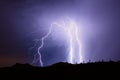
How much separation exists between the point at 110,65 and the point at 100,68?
418cm

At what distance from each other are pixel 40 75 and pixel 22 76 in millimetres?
7324

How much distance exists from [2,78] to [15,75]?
5241mm

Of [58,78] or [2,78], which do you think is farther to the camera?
[2,78]

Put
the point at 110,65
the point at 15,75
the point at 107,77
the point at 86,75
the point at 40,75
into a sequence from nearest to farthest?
the point at 107,77
the point at 86,75
the point at 110,65
the point at 40,75
the point at 15,75

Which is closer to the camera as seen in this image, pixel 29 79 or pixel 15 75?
pixel 29 79

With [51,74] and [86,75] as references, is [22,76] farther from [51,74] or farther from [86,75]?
[86,75]

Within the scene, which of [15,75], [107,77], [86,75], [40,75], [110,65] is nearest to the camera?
[107,77]

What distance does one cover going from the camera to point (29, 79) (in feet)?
276

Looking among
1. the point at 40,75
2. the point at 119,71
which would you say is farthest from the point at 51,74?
the point at 119,71

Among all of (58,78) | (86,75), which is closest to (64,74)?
(58,78)

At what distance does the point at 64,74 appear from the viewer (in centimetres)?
8112

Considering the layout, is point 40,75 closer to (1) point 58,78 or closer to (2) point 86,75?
(1) point 58,78

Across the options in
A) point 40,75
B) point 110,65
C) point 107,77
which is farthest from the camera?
point 40,75

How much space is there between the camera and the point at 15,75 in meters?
93.4
